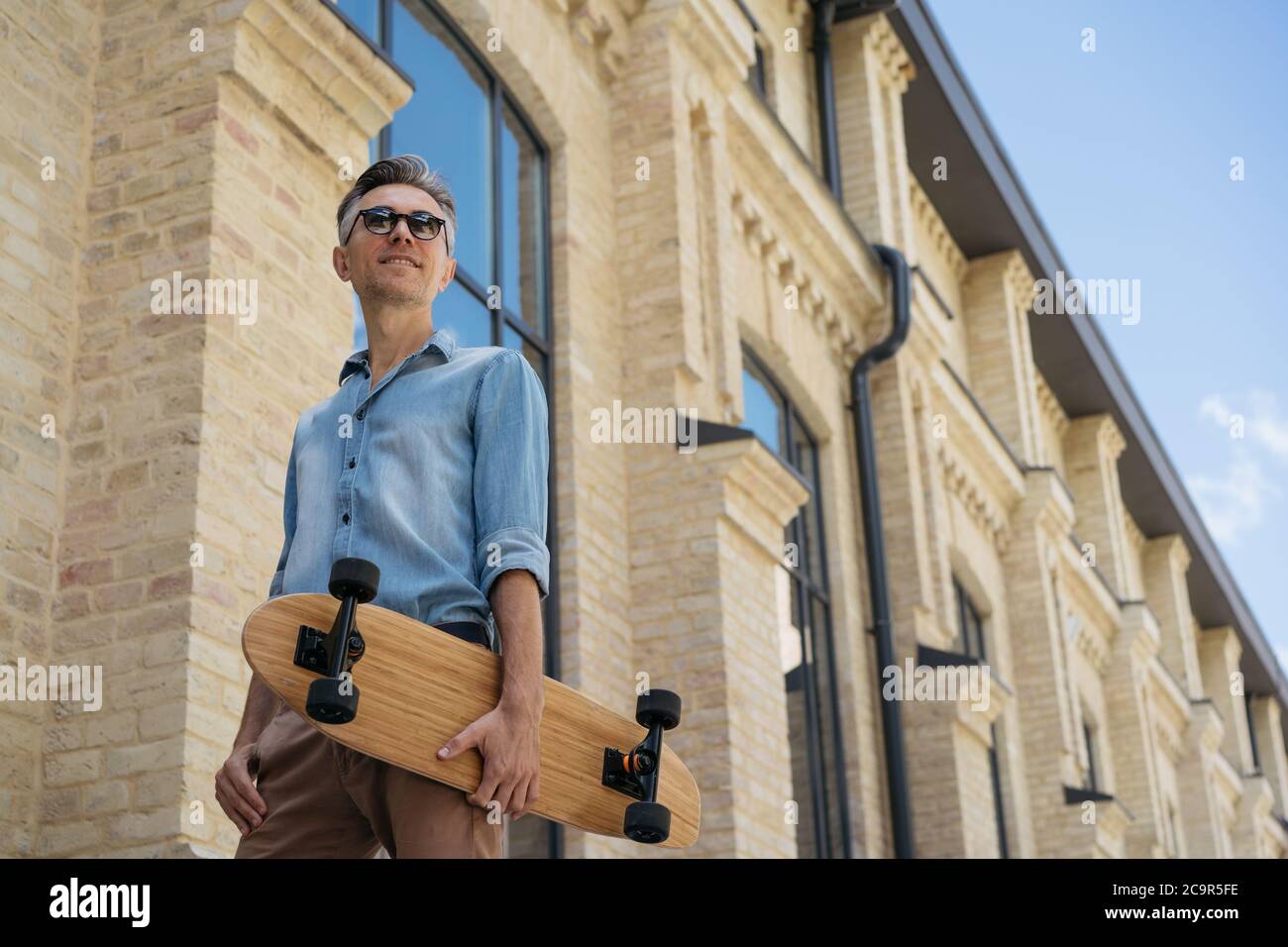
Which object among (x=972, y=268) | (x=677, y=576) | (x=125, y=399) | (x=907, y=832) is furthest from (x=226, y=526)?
(x=972, y=268)

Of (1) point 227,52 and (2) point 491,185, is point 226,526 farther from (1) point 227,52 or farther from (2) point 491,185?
(2) point 491,185

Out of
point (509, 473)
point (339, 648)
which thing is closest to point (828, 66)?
point (509, 473)

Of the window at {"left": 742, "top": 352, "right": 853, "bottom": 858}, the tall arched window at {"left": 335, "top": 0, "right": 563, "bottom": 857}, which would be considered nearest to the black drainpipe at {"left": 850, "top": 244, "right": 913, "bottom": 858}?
the window at {"left": 742, "top": 352, "right": 853, "bottom": 858}

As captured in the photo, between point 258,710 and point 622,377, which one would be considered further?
point 622,377

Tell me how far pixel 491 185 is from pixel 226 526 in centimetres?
537

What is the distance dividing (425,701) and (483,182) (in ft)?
28.9

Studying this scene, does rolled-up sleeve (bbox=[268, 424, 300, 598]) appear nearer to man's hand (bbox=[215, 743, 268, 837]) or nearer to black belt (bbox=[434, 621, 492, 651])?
man's hand (bbox=[215, 743, 268, 837])

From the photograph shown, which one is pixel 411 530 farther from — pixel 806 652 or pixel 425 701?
pixel 806 652

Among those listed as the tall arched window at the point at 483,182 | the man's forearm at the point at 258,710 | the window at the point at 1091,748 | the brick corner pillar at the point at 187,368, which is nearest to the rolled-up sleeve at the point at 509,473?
the man's forearm at the point at 258,710

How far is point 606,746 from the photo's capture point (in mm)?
3311

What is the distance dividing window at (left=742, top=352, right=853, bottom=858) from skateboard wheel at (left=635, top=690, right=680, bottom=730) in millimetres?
10920

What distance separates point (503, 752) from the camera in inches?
120

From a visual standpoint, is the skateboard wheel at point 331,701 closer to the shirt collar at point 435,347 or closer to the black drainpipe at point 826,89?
the shirt collar at point 435,347

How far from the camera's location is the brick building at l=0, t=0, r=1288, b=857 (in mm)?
6715
